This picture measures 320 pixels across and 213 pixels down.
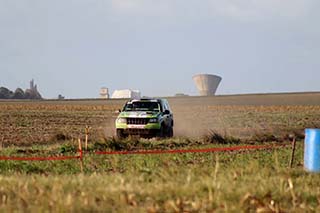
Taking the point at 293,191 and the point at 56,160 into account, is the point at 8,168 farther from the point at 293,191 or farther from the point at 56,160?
the point at 293,191

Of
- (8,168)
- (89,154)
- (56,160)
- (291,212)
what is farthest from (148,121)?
(291,212)

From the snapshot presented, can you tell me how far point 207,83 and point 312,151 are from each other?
136m

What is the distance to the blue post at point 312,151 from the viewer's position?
1140cm

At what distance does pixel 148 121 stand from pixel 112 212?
1587 cm

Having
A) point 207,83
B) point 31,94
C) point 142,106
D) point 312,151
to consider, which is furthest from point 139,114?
point 31,94

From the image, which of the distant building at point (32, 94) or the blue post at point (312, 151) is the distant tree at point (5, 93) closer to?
the distant building at point (32, 94)

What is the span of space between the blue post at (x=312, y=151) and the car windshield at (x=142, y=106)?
11549mm

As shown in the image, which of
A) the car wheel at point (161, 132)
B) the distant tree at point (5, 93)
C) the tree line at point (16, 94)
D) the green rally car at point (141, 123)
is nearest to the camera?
the green rally car at point (141, 123)

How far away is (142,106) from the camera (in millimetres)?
23094

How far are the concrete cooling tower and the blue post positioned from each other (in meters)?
134

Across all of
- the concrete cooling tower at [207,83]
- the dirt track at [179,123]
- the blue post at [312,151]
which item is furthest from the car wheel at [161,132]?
the concrete cooling tower at [207,83]

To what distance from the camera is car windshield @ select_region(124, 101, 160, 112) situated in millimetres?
22812

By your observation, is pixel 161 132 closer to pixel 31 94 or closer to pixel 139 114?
pixel 139 114

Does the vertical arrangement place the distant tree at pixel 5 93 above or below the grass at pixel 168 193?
above
